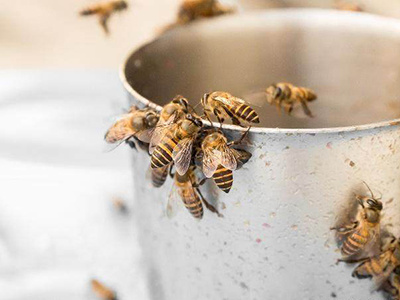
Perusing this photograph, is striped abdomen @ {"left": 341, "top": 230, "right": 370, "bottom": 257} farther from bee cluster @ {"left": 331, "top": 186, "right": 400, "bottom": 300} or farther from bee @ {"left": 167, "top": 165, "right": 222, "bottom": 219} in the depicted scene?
bee @ {"left": 167, "top": 165, "right": 222, "bottom": 219}

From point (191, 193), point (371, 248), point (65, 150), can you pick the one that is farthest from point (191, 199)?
point (65, 150)

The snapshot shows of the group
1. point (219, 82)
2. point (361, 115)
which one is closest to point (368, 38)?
point (361, 115)

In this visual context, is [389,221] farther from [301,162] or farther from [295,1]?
[295,1]

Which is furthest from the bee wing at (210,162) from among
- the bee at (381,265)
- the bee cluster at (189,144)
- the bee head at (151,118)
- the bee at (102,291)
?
the bee at (102,291)

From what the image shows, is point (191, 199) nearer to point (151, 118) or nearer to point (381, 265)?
point (151, 118)

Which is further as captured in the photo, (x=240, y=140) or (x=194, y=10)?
(x=194, y=10)

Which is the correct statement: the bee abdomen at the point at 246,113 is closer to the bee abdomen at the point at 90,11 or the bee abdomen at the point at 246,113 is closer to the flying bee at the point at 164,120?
the flying bee at the point at 164,120
